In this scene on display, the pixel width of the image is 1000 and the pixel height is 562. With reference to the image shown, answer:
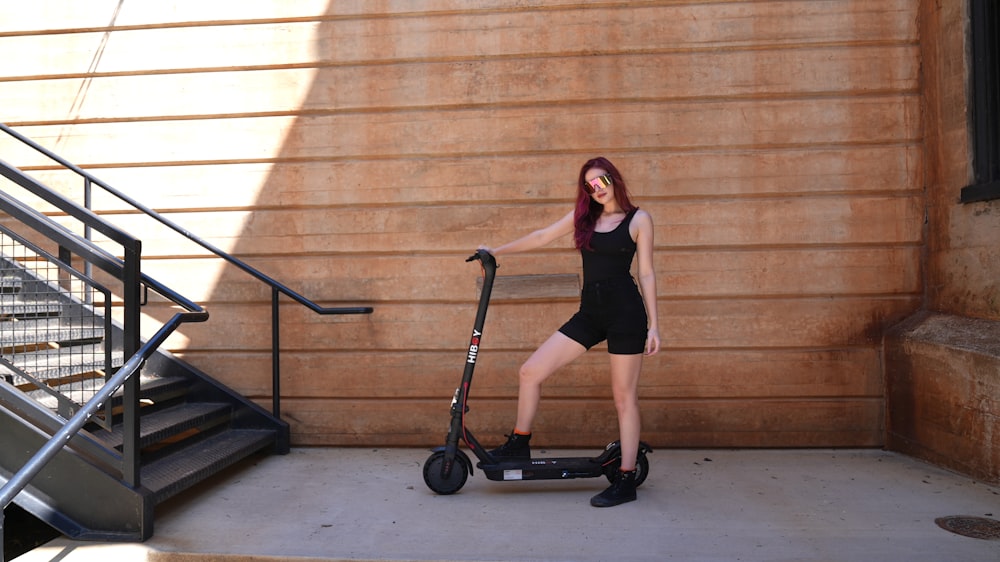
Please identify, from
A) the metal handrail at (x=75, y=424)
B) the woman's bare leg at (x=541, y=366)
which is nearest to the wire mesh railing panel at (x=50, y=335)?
the metal handrail at (x=75, y=424)

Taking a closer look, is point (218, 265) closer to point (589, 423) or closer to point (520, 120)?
point (520, 120)

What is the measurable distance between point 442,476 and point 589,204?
1.62 meters

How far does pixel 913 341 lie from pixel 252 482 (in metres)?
4.08

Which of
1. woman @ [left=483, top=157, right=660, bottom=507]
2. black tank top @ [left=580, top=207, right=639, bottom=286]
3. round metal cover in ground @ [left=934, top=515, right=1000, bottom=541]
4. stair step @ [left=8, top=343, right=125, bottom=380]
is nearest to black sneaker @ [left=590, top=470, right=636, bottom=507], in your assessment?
woman @ [left=483, top=157, right=660, bottom=507]

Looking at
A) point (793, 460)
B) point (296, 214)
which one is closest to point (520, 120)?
point (296, 214)

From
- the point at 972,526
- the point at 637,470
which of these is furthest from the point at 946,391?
the point at 637,470

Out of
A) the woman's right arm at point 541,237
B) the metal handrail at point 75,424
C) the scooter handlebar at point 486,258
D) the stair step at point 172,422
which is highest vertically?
the woman's right arm at point 541,237

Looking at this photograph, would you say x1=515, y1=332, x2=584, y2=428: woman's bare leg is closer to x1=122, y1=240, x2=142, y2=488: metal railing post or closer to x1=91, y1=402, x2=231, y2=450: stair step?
x1=122, y1=240, x2=142, y2=488: metal railing post

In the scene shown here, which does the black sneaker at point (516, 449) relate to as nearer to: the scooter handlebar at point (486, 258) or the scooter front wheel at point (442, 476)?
the scooter front wheel at point (442, 476)

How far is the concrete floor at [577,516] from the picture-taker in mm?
2990

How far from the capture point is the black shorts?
357 cm

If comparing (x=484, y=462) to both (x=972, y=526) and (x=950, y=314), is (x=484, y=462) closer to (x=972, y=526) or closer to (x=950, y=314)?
(x=972, y=526)

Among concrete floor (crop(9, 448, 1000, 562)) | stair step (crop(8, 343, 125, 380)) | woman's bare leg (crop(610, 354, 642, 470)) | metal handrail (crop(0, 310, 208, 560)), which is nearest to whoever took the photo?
metal handrail (crop(0, 310, 208, 560))

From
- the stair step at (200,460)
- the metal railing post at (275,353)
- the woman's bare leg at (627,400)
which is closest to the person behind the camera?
the stair step at (200,460)
